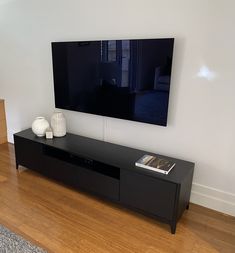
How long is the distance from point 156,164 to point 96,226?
70 centimetres

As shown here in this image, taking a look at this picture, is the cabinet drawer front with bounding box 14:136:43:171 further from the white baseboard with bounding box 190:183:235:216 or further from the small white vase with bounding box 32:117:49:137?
the white baseboard with bounding box 190:183:235:216

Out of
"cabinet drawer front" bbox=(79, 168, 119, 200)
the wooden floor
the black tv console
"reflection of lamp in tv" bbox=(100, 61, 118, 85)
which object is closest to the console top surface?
the black tv console

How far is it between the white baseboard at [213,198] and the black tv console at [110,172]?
0.62ft

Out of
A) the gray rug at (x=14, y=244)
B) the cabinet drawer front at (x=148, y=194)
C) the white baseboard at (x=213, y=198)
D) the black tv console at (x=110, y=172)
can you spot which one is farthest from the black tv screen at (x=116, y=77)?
the gray rug at (x=14, y=244)

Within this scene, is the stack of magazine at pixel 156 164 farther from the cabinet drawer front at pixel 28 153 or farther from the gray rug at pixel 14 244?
the cabinet drawer front at pixel 28 153

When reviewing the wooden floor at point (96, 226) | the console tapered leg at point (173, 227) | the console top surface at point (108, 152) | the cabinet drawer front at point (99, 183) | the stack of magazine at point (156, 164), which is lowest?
the wooden floor at point (96, 226)

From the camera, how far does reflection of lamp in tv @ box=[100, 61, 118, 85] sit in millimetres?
2168

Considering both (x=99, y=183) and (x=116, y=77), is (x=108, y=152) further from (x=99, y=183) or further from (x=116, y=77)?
(x=116, y=77)

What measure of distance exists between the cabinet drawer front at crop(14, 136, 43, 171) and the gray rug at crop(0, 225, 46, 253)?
0.85 metres

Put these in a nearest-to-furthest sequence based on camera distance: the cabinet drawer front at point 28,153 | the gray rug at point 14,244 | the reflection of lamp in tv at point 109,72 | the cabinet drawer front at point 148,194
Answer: the gray rug at point 14,244 → the cabinet drawer front at point 148,194 → the reflection of lamp in tv at point 109,72 → the cabinet drawer front at point 28,153

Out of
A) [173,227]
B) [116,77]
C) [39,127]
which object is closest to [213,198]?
[173,227]

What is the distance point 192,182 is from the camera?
214 centimetres

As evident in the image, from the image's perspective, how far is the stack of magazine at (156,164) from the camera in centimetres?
185

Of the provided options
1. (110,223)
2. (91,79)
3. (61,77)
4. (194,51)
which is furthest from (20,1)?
(110,223)
